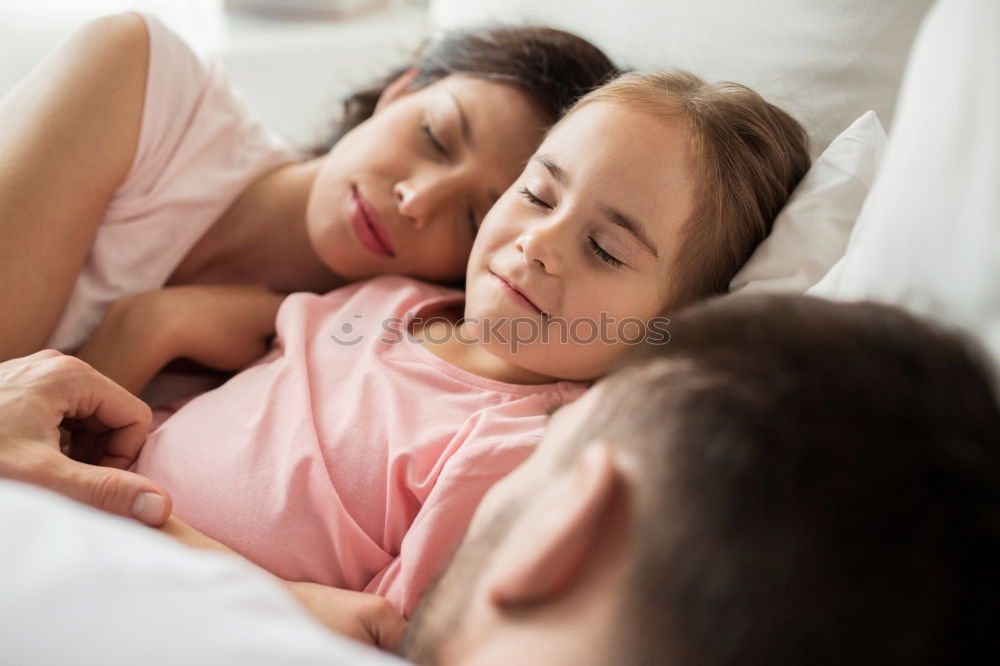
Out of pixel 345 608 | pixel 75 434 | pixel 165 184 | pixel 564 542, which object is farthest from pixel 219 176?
pixel 564 542

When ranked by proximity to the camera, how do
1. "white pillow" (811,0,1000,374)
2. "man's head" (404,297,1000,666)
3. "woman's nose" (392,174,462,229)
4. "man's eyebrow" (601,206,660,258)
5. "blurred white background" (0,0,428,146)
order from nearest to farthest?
1. "man's head" (404,297,1000,666)
2. "white pillow" (811,0,1000,374)
3. "man's eyebrow" (601,206,660,258)
4. "woman's nose" (392,174,462,229)
5. "blurred white background" (0,0,428,146)

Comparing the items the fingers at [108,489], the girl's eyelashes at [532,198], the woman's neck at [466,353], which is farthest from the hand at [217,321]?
the girl's eyelashes at [532,198]

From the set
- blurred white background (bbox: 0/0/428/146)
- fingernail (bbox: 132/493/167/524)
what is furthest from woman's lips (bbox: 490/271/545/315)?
blurred white background (bbox: 0/0/428/146)

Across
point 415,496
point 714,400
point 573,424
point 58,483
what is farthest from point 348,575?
point 714,400

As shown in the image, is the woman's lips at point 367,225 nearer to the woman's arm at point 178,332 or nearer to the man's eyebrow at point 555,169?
the woman's arm at point 178,332

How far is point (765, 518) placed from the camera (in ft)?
1.66

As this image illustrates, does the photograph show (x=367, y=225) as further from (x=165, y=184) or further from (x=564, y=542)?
(x=564, y=542)

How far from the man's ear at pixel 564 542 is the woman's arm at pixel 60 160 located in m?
0.92

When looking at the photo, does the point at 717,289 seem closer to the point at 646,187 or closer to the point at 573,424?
the point at 646,187

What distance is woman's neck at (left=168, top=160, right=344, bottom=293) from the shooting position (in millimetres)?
1467

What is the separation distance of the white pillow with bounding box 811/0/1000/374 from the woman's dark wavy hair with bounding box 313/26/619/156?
63cm

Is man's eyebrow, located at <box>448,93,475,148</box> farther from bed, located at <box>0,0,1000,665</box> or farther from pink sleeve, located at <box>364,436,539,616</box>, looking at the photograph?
pink sleeve, located at <box>364,436,539,616</box>

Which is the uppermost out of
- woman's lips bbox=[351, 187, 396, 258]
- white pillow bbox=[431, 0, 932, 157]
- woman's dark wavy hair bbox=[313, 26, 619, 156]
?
white pillow bbox=[431, 0, 932, 157]

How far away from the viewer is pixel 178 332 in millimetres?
1262
